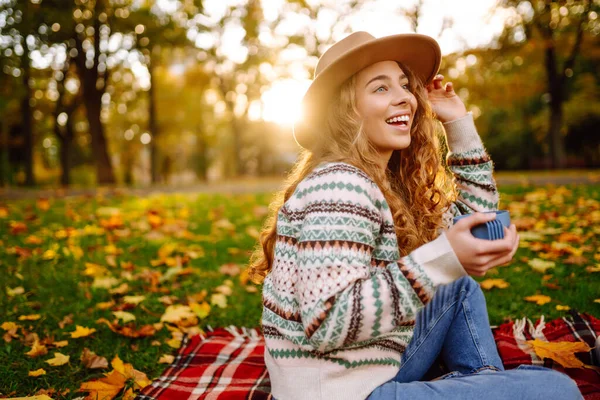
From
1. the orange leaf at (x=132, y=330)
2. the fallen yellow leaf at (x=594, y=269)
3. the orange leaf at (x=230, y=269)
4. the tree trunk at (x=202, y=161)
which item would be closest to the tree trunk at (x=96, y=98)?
the orange leaf at (x=230, y=269)

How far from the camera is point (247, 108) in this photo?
23922mm

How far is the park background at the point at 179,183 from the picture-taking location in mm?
2904

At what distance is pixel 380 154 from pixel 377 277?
25.5 inches

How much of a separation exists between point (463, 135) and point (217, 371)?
176 centimetres

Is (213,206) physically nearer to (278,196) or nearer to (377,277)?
(278,196)

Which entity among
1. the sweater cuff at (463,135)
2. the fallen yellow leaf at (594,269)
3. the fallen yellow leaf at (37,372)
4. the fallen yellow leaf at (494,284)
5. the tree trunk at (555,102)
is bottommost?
the fallen yellow leaf at (37,372)

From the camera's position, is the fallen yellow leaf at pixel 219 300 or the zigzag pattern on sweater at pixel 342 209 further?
the fallen yellow leaf at pixel 219 300

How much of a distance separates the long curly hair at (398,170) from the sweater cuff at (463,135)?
16 centimetres

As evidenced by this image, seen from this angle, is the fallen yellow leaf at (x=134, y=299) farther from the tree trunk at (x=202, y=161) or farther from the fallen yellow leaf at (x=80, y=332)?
the tree trunk at (x=202, y=161)

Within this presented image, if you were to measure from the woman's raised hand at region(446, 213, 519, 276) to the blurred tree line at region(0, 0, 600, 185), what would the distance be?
39.4 feet

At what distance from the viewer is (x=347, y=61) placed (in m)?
1.67

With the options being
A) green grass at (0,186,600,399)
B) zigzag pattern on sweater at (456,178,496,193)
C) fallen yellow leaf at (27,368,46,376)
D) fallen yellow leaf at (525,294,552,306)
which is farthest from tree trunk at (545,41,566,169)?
fallen yellow leaf at (27,368,46,376)

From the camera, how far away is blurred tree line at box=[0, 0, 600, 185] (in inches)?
513

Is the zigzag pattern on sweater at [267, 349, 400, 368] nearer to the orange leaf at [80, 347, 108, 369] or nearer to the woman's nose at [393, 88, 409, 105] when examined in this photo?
the woman's nose at [393, 88, 409, 105]
